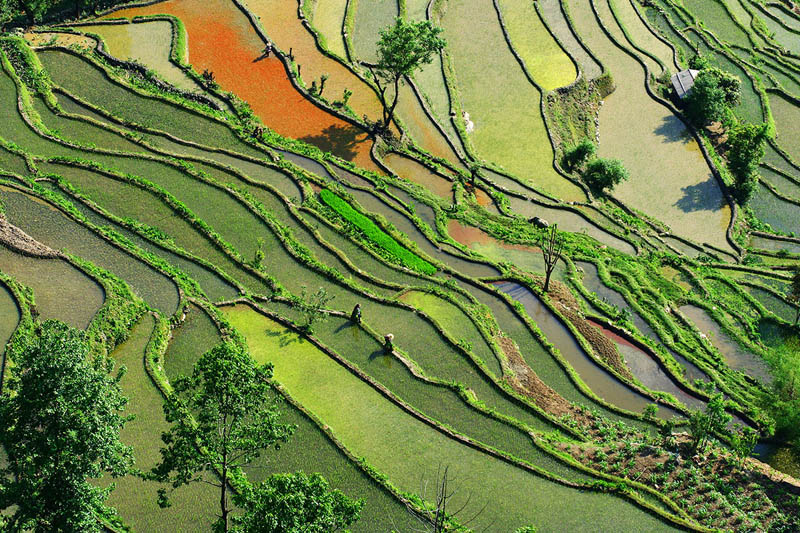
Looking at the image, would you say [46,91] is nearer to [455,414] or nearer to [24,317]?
[24,317]

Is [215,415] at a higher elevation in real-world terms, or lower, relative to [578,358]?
lower

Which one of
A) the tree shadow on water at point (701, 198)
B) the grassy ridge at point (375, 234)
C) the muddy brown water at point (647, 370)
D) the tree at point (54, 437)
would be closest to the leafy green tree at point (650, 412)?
the muddy brown water at point (647, 370)

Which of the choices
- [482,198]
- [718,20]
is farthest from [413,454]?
[718,20]

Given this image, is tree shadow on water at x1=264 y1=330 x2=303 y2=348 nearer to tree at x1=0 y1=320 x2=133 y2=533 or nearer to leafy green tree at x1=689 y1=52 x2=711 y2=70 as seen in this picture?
tree at x1=0 y1=320 x2=133 y2=533

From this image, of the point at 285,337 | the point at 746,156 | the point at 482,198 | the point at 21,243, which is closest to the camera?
the point at 285,337

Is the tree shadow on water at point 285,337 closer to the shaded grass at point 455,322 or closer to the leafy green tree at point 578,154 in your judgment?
the shaded grass at point 455,322

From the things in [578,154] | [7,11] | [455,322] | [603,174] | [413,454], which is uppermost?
[578,154]

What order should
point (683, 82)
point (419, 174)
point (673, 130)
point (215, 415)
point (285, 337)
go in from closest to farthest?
point (215, 415) < point (285, 337) < point (419, 174) < point (673, 130) < point (683, 82)

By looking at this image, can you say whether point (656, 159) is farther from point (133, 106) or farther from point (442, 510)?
point (442, 510)
